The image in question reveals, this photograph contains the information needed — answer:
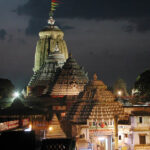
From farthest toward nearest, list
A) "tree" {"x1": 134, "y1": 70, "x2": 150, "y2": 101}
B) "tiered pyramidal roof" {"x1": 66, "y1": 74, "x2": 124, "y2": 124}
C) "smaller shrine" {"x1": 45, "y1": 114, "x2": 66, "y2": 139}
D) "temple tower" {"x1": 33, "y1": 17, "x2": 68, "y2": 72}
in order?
1. "temple tower" {"x1": 33, "y1": 17, "x2": 68, "y2": 72}
2. "tree" {"x1": 134, "y1": 70, "x2": 150, "y2": 101}
3. "tiered pyramidal roof" {"x1": 66, "y1": 74, "x2": 124, "y2": 124}
4. "smaller shrine" {"x1": 45, "y1": 114, "x2": 66, "y2": 139}

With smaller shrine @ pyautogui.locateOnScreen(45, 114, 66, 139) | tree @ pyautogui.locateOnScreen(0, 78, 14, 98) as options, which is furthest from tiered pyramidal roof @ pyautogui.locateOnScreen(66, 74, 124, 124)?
tree @ pyautogui.locateOnScreen(0, 78, 14, 98)

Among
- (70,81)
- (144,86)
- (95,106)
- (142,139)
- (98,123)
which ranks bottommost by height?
(142,139)

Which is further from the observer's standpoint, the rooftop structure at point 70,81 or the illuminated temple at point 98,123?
the rooftop structure at point 70,81

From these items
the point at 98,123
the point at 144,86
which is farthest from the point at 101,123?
the point at 144,86

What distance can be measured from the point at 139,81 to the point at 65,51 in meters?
35.1

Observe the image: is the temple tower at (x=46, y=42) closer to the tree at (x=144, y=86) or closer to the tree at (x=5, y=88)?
the tree at (x=5, y=88)

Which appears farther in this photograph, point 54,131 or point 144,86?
point 144,86

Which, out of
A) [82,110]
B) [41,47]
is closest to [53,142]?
[82,110]

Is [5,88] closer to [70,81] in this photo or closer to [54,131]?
[70,81]

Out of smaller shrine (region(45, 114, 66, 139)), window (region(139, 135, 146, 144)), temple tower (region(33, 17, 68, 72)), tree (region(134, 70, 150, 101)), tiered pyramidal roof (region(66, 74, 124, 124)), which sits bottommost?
window (region(139, 135, 146, 144))

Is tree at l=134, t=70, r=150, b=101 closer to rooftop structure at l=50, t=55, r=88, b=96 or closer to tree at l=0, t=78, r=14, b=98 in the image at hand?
rooftop structure at l=50, t=55, r=88, b=96

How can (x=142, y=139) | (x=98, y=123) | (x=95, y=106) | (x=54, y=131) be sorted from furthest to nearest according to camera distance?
(x=95, y=106)
(x=98, y=123)
(x=54, y=131)
(x=142, y=139)

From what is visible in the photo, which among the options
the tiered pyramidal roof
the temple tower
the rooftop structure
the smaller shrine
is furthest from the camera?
the temple tower

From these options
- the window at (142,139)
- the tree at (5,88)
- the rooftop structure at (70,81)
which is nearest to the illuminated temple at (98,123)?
the window at (142,139)
